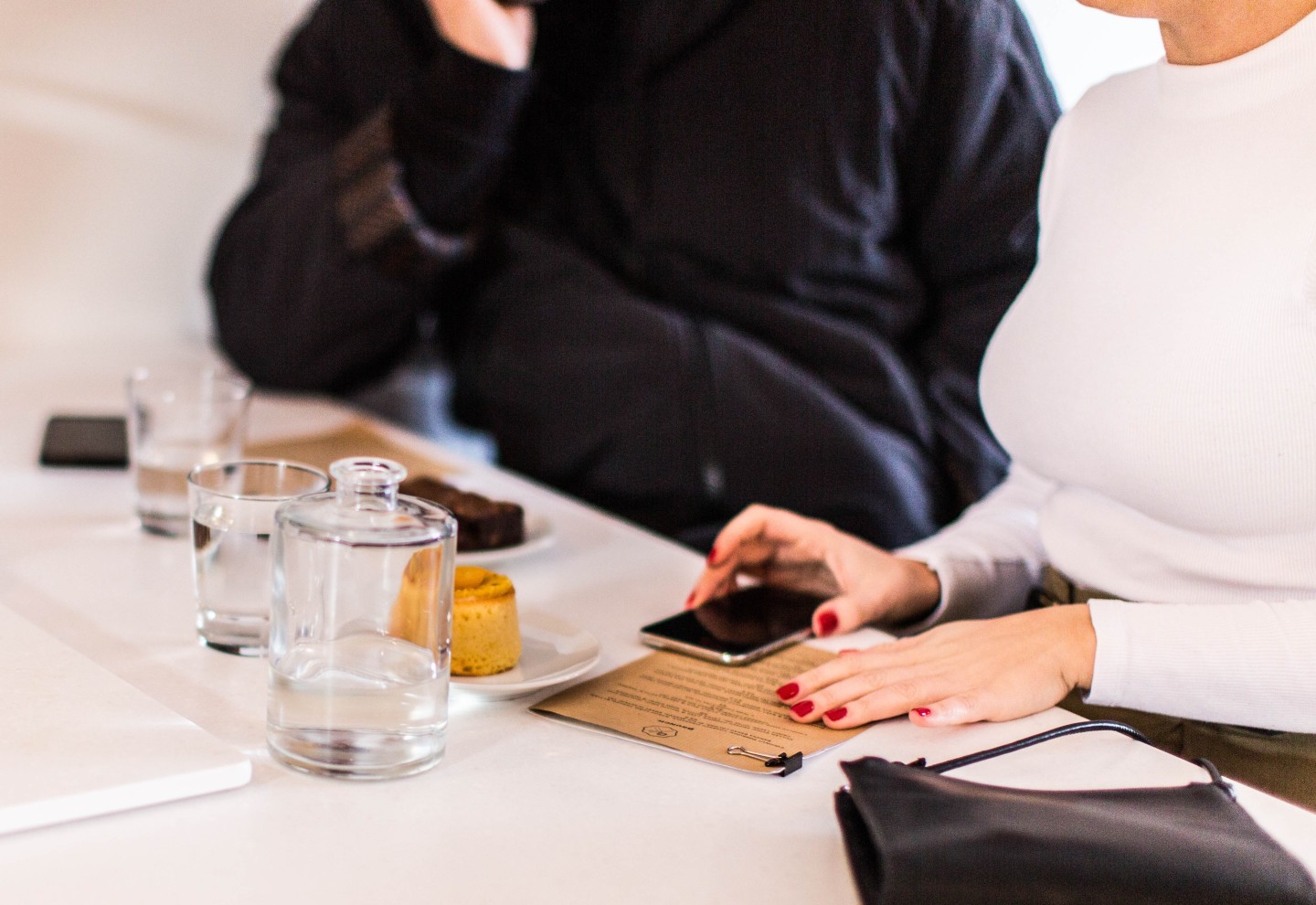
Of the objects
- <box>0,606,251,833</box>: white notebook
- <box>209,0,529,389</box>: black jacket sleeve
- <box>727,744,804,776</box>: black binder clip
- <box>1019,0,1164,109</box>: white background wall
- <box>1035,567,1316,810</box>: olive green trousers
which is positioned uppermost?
<box>1019,0,1164,109</box>: white background wall

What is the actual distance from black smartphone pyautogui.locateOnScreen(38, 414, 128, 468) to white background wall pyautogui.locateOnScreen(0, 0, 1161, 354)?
565 millimetres

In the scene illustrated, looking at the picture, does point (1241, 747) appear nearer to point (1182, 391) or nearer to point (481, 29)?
point (1182, 391)

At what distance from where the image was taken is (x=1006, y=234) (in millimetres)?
1059

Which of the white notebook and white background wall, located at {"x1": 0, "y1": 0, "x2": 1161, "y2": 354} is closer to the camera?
the white notebook

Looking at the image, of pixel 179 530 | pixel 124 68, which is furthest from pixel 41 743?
pixel 124 68

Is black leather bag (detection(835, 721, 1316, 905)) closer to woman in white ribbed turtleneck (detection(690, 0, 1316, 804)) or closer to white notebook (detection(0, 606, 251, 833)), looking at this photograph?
woman in white ribbed turtleneck (detection(690, 0, 1316, 804))

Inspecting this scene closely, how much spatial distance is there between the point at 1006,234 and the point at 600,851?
0.68 meters

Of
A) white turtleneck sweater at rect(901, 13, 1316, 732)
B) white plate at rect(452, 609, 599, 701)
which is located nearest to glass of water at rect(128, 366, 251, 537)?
white plate at rect(452, 609, 599, 701)

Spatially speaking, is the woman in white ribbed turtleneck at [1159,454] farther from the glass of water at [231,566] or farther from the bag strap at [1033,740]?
the glass of water at [231,566]

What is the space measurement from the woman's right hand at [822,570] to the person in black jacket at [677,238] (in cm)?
22

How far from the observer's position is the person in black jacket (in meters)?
1.13

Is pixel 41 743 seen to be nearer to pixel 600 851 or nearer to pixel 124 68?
pixel 600 851

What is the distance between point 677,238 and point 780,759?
793mm

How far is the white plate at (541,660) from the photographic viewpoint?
0.70 m
